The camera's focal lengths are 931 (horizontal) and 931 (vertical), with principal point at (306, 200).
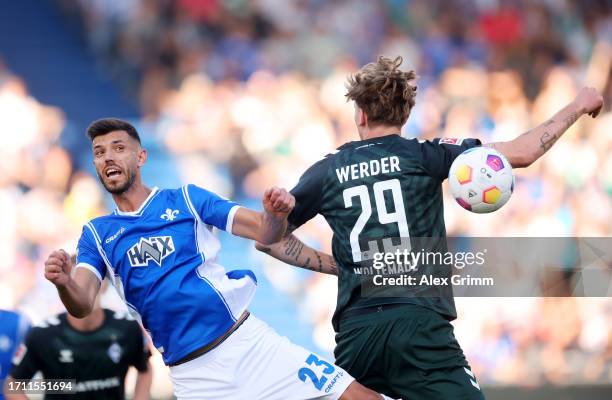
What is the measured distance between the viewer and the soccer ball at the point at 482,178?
494cm

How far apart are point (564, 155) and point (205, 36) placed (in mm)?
5047

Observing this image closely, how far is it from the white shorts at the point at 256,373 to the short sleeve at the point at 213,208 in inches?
24.2

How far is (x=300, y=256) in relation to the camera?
5719 mm

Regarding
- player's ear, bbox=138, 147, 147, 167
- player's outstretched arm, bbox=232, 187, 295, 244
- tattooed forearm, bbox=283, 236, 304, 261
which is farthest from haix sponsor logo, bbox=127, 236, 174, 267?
tattooed forearm, bbox=283, 236, 304, 261

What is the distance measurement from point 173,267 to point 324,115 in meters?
7.25

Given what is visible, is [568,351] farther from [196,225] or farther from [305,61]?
[196,225]

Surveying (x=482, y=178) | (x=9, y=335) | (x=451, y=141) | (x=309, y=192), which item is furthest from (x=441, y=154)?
(x=9, y=335)

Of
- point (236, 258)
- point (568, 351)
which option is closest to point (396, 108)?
point (236, 258)

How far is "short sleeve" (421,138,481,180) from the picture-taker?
5.07 meters

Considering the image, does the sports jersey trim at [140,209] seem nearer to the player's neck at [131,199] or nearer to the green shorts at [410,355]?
the player's neck at [131,199]

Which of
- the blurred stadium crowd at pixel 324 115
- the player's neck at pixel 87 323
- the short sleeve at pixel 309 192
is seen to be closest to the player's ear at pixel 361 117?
the short sleeve at pixel 309 192

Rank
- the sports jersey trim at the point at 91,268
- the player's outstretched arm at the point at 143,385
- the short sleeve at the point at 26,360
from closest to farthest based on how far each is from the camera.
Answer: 1. the sports jersey trim at the point at 91,268
2. the short sleeve at the point at 26,360
3. the player's outstretched arm at the point at 143,385

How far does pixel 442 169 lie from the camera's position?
5074 millimetres

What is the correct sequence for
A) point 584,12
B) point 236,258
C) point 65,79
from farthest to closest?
point 584,12 < point 65,79 < point 236,258
